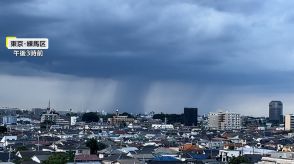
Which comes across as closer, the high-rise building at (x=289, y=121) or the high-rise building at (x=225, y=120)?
the high-rise building at (x=289, y=121)

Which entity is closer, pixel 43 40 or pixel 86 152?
pixel 43 40

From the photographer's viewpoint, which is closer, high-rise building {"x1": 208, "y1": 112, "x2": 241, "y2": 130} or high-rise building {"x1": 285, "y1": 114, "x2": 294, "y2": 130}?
high-rise building {"x1": 285, "y1": 114, "x2": 294, "y2": 130}

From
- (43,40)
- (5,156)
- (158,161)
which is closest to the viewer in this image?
(43,40)

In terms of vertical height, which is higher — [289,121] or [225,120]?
[289,121]

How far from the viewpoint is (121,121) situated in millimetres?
146250

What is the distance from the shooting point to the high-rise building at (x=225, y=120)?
13112cm

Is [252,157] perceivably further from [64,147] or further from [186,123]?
[186,123]

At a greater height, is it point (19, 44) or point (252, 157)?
point (19, 44)

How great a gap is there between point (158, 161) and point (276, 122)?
131 meters

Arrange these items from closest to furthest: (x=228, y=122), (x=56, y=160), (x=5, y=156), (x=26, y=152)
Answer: (x=56, y=160), (x=5, y=156), (x=26, y=152), (x=228, y=122)

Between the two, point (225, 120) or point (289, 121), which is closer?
point (289, 121)

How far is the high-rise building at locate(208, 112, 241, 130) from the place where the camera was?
131m

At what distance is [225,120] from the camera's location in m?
132

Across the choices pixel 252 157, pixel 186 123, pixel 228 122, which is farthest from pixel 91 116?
pixel 252 157
